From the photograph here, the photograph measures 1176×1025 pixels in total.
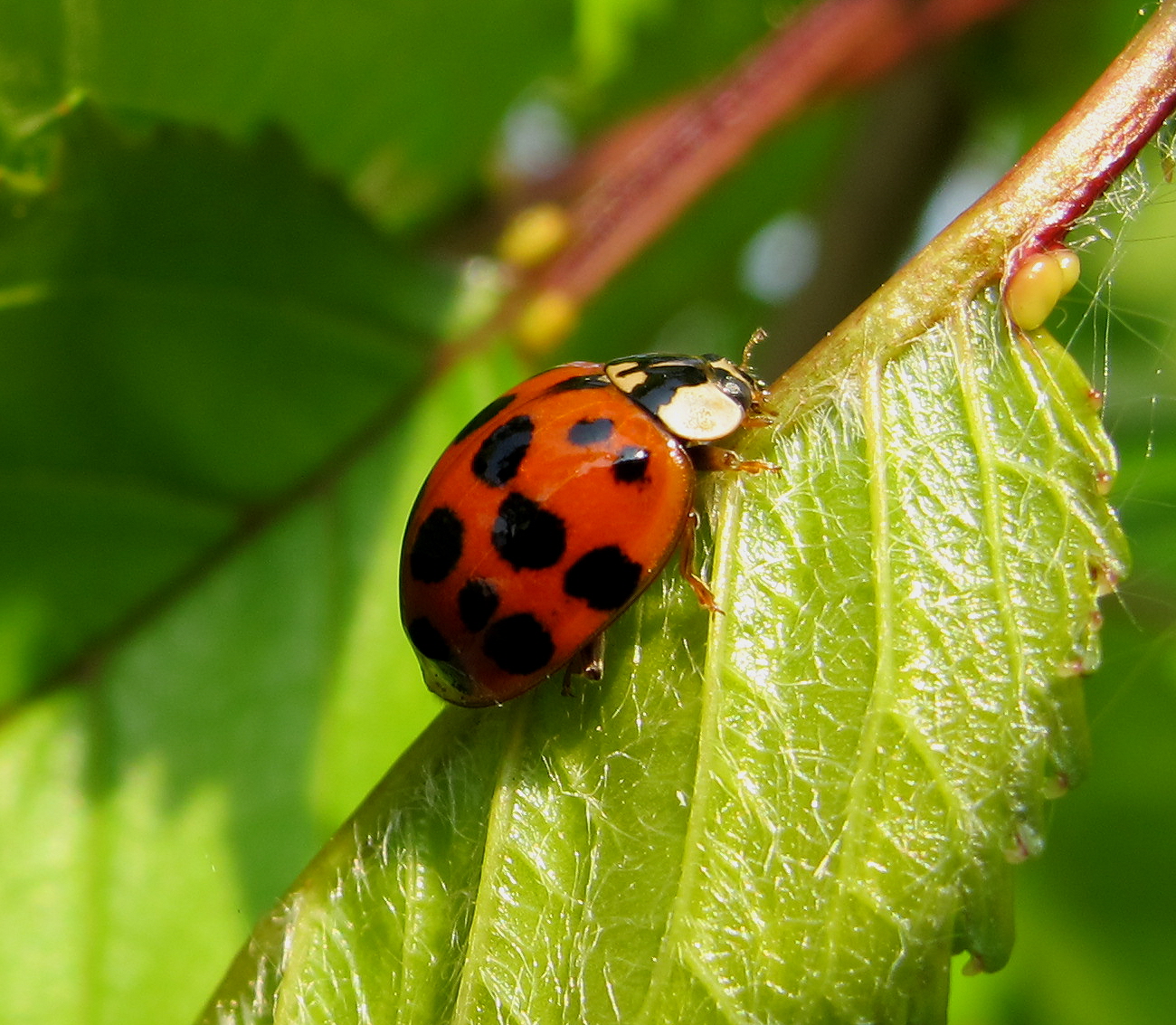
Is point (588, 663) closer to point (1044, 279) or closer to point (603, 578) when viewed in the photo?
point (603, 578)

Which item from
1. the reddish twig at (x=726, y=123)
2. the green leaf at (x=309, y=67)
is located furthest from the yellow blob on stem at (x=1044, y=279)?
the green leaf at (x=309, y=67)

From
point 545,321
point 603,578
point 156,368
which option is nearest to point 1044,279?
point 603,578

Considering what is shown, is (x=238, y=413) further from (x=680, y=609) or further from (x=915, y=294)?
(x=915, y=294)

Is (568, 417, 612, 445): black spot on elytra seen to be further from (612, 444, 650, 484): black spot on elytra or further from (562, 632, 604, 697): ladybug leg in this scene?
(562, 632, 604, 697): ladybug leg

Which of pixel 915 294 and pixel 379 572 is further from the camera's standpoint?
pixel 379 572

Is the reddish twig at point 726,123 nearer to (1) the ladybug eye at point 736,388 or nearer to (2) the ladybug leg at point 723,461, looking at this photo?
(1) the ladybug eye at point 736,388

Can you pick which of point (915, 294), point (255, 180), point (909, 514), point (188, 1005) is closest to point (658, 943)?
point (909, 514)
